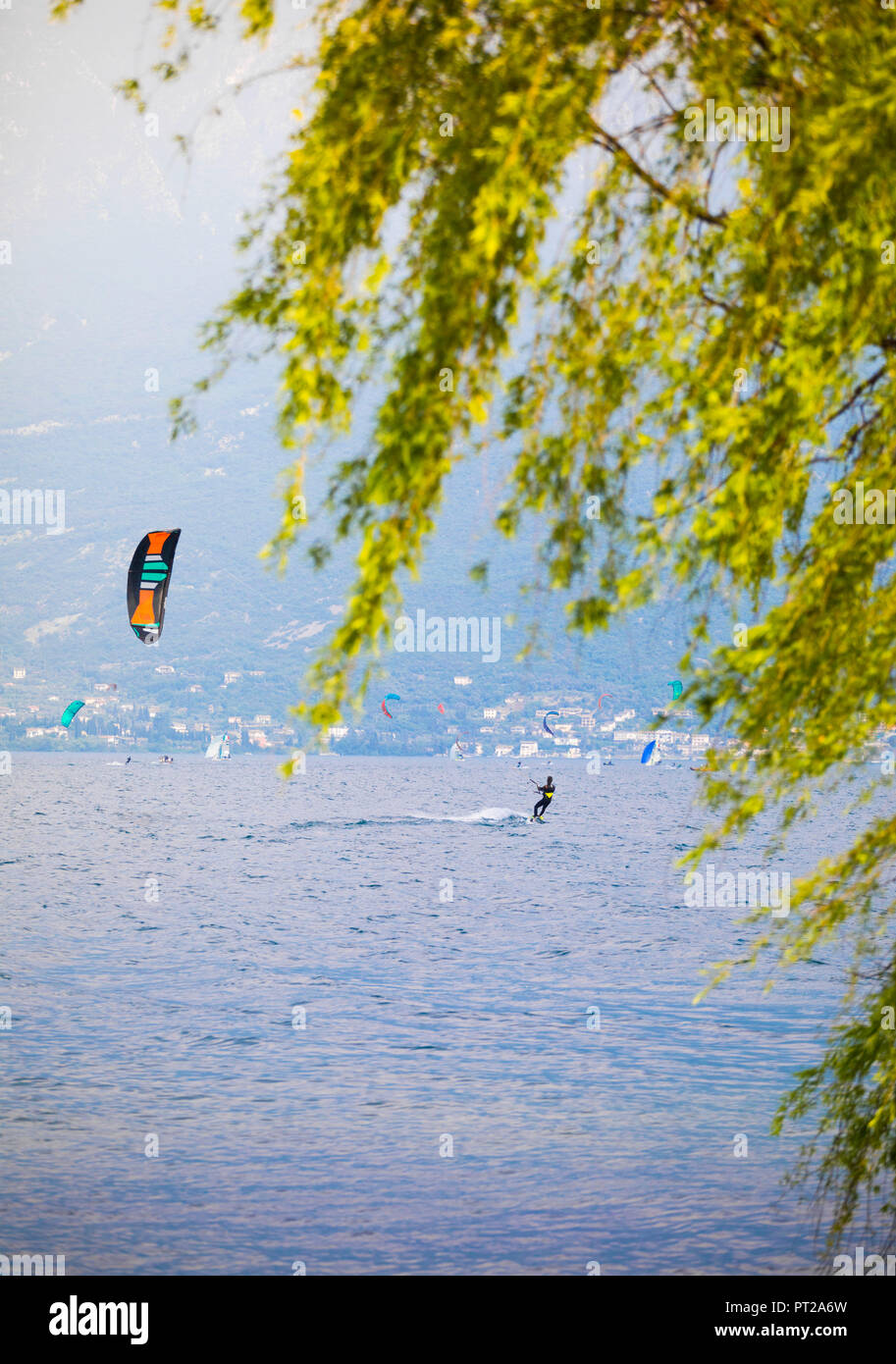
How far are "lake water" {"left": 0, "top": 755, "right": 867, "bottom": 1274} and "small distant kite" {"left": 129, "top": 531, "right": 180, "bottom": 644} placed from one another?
8.63 meters

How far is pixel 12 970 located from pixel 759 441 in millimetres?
36797

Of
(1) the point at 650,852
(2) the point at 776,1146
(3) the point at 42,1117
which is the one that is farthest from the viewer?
(1) the point at 650,852

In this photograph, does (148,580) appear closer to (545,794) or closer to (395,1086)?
(395,1086)

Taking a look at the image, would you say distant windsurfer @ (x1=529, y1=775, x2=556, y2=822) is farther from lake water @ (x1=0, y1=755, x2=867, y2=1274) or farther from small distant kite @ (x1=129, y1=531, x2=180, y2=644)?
small distant kite @ (x1=129, y1=531, x2=180, y2=644)

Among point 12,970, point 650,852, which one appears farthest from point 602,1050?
point 650,852

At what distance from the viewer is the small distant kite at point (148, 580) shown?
83.3 ft

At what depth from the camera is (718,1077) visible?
76.8ft

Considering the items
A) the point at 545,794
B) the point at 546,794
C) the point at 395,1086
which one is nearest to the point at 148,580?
the point at 395,1086

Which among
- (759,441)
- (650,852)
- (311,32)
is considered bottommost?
(759,441)

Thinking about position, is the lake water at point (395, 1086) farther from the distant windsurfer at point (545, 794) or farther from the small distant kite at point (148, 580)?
the distant windsurfer at point (545, 794)

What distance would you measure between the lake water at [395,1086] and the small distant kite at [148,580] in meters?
8.63

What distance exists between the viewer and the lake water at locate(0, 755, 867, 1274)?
50.3ft
